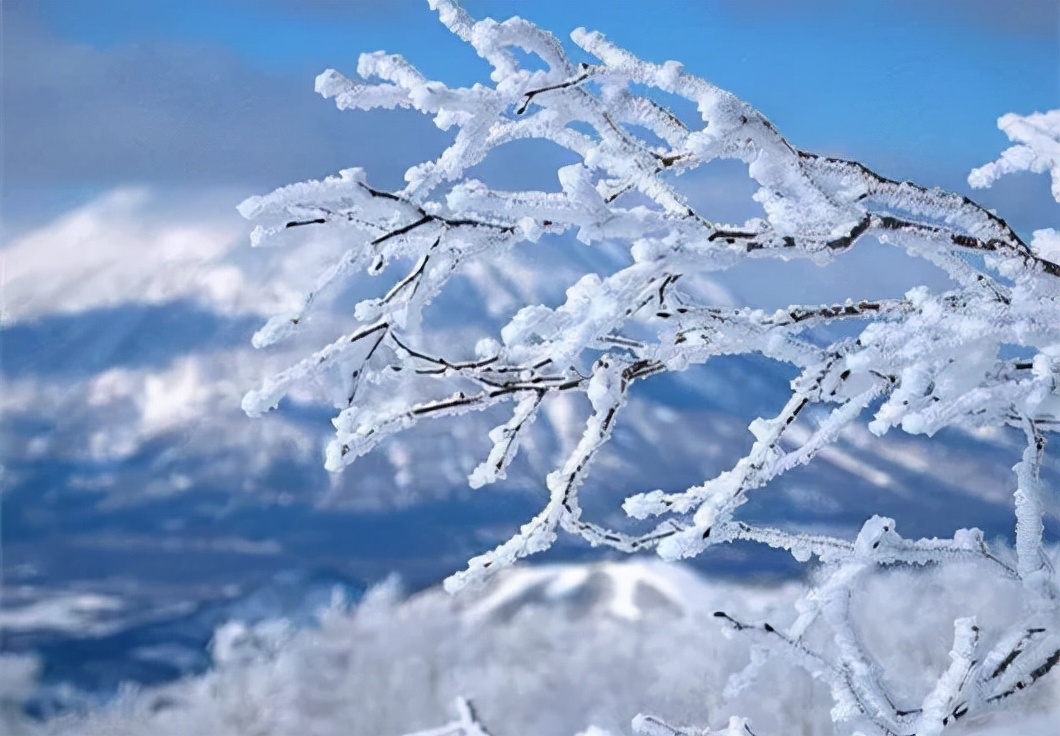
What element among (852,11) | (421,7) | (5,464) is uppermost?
(421,7)

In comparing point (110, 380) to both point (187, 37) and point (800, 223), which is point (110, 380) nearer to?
point (187, 37)

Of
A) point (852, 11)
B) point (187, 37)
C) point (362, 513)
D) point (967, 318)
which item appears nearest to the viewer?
point (967, 318)

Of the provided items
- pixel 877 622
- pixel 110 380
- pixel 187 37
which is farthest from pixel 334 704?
pixel 187 37

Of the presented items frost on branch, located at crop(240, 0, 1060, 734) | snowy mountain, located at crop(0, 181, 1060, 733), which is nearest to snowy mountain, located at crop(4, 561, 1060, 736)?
snowy mountain, located at crop(0, 181, 1060, 733)

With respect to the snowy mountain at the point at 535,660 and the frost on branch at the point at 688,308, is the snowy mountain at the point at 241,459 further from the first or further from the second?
the frost on branch at the point at 688,308

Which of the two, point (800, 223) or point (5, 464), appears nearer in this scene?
point (800, 223)

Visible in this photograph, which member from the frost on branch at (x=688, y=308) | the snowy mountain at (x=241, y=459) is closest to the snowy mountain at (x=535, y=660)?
the snowy mountain at (x=241, y=459)
